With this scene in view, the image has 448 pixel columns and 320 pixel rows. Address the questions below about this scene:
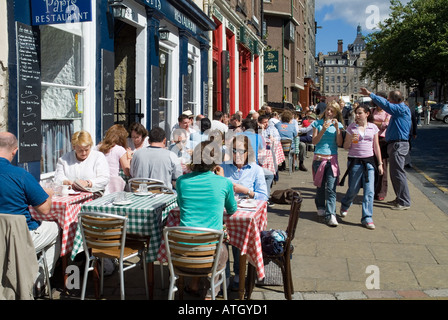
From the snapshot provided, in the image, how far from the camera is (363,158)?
25.1 ft

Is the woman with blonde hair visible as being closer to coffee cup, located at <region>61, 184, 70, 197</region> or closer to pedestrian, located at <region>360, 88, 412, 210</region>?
coffee cup, located at <region>61, 184, 70, 197</region>

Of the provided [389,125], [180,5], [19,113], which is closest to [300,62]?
[180,5]

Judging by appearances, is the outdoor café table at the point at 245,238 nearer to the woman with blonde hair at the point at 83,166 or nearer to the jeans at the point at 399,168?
the woman with blonde hair at the point at 83,166

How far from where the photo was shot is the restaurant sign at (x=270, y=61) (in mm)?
27625

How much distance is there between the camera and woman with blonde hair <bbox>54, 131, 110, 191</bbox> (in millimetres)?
5840

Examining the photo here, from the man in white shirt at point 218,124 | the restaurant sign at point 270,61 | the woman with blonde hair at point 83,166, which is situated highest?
the restaurant sign at point 270,61

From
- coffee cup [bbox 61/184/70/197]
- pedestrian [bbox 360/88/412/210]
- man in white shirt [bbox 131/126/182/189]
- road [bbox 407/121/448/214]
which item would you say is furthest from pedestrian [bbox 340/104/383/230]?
coffee cup [bbox 61/184/70/197]

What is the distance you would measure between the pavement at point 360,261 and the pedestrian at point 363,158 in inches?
15.2

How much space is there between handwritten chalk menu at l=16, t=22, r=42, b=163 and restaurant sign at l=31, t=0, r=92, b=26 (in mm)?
201

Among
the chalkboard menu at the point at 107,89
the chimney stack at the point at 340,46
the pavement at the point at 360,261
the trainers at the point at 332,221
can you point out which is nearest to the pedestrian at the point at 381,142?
the pavement at the point at 360,261

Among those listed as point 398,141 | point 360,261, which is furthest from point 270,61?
point 360,261

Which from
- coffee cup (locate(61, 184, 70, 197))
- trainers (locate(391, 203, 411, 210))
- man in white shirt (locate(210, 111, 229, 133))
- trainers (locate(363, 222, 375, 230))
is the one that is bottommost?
trainers (locate(363, 222, 375, 230))

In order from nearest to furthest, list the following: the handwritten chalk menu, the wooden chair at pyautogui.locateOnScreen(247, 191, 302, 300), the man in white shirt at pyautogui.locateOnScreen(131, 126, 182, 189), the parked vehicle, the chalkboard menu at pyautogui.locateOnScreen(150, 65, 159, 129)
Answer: the wooden chair at pyautogui.locateOnScreen(247, 191, 302, 300), the handwritten chalk menu, the man in white shirt at pyautogui.locateOnScreen(131, 126, 182, 189), the chalkboard menu at pyautogui.locateOnScreen(150, 65, 159, 129), the parked vehicle
